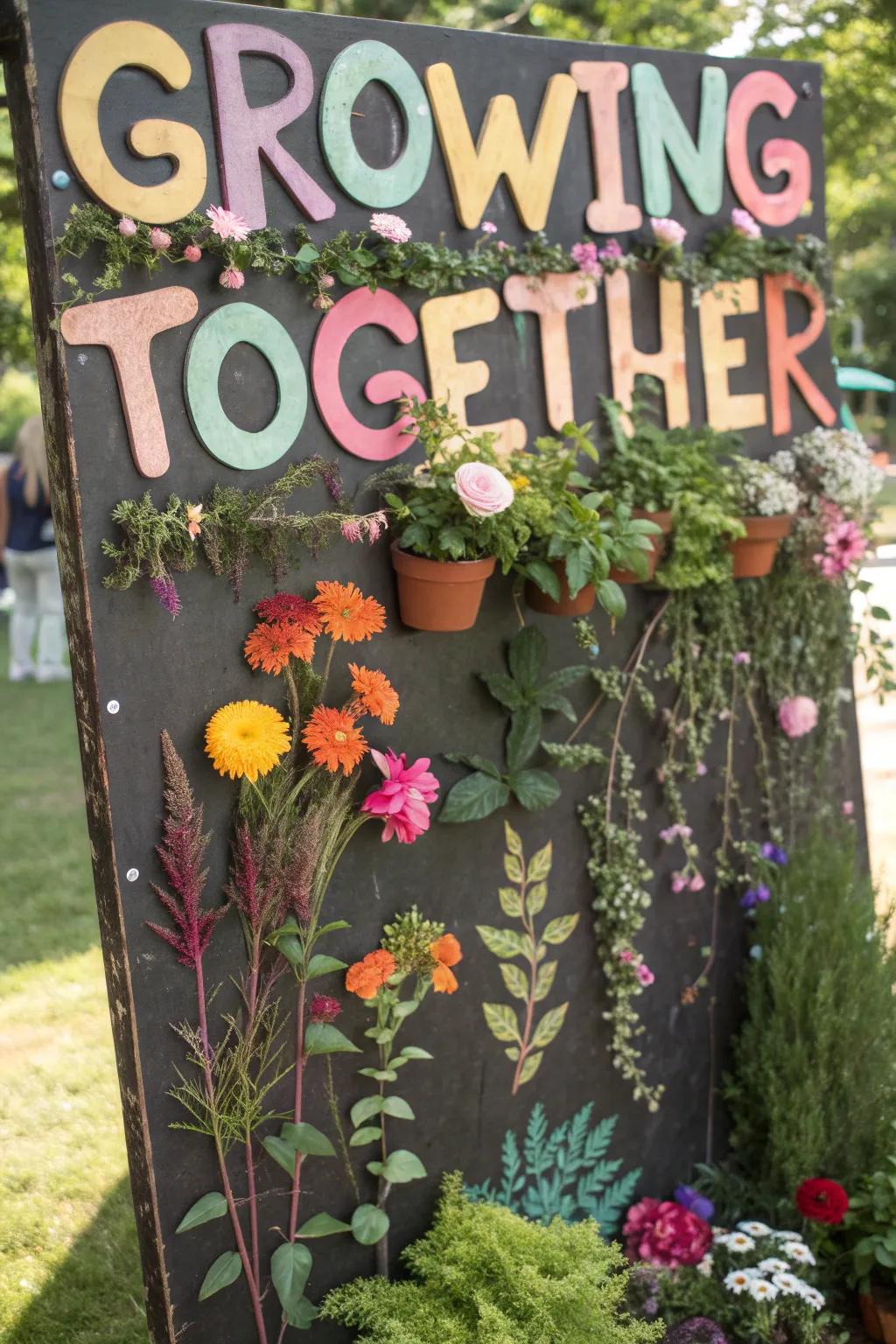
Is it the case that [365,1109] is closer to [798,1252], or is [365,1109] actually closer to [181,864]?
[181,864]

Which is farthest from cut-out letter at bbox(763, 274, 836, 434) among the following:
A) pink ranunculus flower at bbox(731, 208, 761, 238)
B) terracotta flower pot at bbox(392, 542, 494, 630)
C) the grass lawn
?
the grass lawn

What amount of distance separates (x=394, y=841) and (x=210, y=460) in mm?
981

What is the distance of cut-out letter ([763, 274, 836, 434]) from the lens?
3.41 m

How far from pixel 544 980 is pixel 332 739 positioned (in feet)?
3.34

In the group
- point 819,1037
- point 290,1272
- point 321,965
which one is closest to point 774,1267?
point 819,1037

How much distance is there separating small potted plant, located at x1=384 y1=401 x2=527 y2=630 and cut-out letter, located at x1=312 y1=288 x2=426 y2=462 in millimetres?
54

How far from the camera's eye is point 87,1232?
3.22m

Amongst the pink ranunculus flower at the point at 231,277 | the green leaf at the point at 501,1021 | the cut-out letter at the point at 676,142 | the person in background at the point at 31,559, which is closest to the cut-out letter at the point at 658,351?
the cut-out letter at the point at 676,142

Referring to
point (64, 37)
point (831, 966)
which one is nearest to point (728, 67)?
point (64, 37)

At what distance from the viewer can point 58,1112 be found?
372cm

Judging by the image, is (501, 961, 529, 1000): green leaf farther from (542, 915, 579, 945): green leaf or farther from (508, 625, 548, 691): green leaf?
(508, 625, 548, 691): green leaf

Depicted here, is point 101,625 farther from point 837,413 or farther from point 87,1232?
point 837,413

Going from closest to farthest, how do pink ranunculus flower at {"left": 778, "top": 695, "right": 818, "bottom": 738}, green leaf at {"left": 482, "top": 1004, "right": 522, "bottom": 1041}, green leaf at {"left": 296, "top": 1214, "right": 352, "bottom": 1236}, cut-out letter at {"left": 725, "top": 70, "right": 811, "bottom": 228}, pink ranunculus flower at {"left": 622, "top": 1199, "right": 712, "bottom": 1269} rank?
green leaf at {"left": 296, "top": 1214, "right": 352, "bottom": 1236}
green leaf at {"left": 482, "top": 1004, "right": 522, "bottom": 1041}
pink ranunculus flower at {"left": 622, "top": 1199, "right": 712, "bottom": 1269}
cut-out letter at {"left": 725, "top": 70, "right": 811, "bottom": 228}
pink ranunculus flower at {"left": 778, "top": 695, "right": 818, "bottom": 738}

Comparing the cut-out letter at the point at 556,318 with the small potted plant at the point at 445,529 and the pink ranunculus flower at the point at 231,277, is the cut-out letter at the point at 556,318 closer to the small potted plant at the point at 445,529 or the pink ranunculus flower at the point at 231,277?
the small potted plant at the point at 445,529
